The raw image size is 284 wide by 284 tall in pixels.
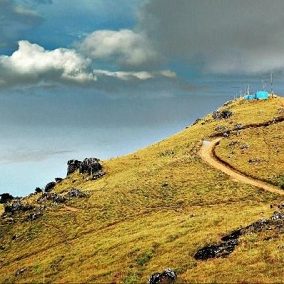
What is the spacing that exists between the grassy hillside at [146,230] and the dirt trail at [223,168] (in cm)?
264

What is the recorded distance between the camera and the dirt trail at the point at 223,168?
352ft

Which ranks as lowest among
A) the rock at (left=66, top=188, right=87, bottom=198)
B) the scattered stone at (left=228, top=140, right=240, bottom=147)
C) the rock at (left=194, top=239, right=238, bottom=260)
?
the rock at (left=194, top=239, right=238, bottom=260)

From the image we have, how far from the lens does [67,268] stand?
74.0 meters

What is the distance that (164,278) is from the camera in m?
53.9

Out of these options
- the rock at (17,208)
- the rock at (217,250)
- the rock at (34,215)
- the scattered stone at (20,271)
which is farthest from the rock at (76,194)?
the rock at (217,250)

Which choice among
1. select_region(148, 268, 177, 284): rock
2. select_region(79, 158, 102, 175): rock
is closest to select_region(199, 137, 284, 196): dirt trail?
select_region(79, 158, 102, 175): rock

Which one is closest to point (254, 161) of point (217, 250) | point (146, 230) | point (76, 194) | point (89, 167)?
point (76, 194)

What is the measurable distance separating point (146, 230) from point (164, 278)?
30.9m

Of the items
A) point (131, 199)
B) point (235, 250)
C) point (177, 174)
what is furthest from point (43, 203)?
point (235, 250)

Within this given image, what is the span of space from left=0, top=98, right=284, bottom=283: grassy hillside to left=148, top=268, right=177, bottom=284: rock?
1.21 meters

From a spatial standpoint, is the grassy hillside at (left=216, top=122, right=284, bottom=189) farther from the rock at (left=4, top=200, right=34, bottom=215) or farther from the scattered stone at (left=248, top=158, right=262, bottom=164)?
the rock at (left=4, top=200, right=34, bottom=215)

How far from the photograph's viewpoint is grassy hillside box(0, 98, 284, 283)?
58.6m

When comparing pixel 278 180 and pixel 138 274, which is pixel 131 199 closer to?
pixel 278 180

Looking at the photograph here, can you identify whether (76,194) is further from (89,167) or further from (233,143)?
(233,143)
